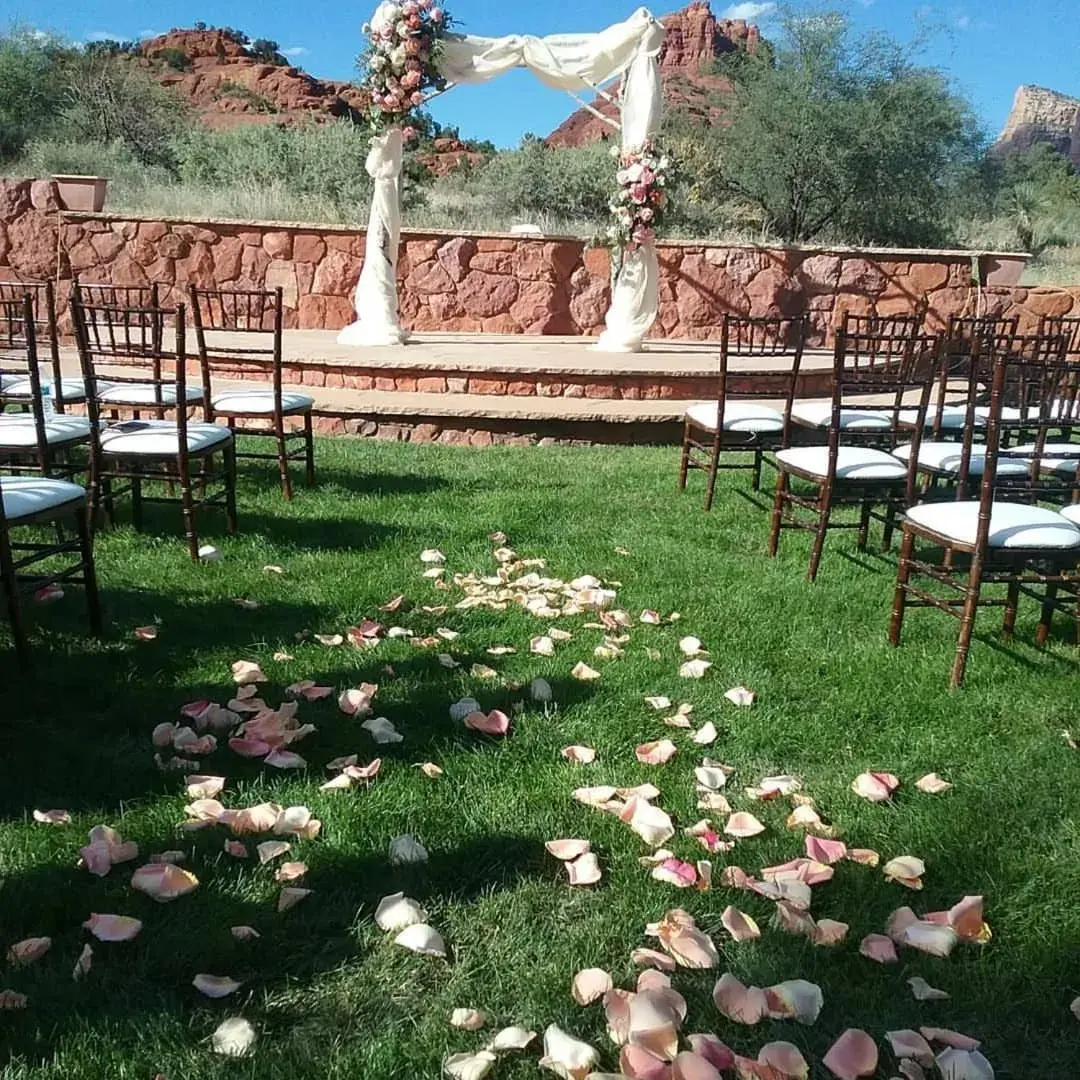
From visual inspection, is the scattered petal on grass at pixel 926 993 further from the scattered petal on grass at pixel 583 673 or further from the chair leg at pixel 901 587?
the chair leg at pixel 901 587

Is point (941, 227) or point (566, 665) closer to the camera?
point (566, 665)

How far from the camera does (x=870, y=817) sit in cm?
229

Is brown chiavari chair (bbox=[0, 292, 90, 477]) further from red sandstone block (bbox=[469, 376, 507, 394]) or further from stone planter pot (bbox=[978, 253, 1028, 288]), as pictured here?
stone planter pot (bbox=[978, 253, 1028, 288])

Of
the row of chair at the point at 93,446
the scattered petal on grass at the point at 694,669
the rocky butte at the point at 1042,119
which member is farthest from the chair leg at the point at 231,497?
the rocky butte at the point at 1042,119

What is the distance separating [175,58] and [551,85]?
1406 inches

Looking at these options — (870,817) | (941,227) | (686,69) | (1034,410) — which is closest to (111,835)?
(870,817)

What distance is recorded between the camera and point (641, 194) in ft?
25.4

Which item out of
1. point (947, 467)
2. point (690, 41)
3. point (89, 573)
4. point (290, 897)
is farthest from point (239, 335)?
point (690, 41)

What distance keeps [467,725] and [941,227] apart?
49.7 feet

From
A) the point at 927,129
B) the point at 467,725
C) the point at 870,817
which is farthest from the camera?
the point at 927,129

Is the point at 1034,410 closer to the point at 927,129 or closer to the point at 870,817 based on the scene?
the point at 870,817

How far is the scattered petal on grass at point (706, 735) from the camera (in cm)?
262

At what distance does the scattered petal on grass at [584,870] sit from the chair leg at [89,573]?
74.3 inches

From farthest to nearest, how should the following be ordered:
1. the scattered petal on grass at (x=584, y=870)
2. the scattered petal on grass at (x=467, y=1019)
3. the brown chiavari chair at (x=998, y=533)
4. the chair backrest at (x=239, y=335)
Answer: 1. the chair backrest at (x=239, y=335)
2. the brown chiavari chair at (x=998, y=533)
3. the scattered petal on grass at (x=584, y=870)
4. the scattered petal on grass at (x=467, y=1019)
